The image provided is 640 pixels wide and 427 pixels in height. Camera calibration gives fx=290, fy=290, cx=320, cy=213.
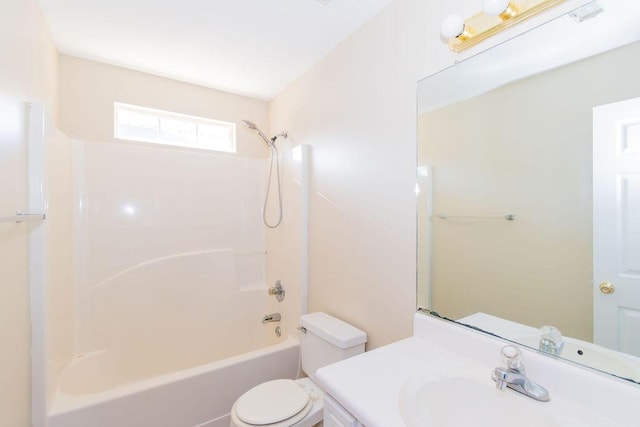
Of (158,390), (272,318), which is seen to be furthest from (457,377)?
(272,318)

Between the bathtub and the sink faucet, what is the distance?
1382mm

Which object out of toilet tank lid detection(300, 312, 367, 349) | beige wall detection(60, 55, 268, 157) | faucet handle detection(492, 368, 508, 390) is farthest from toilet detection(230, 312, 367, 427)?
beige wall detection(60, 55, 268, 157)

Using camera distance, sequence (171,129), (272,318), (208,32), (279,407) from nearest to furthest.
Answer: (279,407), (208,32), (272,318), (171,129)

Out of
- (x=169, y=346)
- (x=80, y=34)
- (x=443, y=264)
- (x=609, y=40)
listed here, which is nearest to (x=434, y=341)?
(x=443, y=264)

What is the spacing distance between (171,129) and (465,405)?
8.86ft

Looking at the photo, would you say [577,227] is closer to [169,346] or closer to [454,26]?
[454,26]

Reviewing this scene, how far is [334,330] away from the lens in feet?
5.35

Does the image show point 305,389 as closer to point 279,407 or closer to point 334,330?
point 279,407

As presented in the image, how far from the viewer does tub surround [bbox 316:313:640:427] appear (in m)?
0.76

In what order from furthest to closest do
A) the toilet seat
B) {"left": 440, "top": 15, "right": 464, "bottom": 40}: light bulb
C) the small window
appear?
the small window
the toilet seat
{"left": 440, "top": 15, "right": 464, "bottom": 40}: light bulb

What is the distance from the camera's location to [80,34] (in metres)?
1.78

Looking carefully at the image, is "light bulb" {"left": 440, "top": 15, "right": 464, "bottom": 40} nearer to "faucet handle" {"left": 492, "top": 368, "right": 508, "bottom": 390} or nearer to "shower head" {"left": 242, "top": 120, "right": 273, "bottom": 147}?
"faucet handle" {"left": 492, "top": 368, "right": 508, "bottom": 390}

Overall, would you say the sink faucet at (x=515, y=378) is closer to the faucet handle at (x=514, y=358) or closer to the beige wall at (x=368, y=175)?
the faucet handle at (x=514, y=358)

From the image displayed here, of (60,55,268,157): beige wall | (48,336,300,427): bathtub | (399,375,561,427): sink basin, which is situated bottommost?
(48,336,300,427): bathtub
